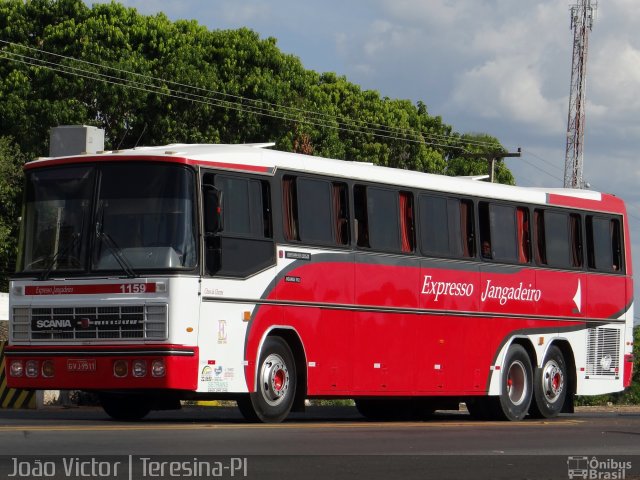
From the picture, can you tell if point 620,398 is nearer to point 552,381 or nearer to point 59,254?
point 552,381

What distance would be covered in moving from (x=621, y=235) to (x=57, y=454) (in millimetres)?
16602

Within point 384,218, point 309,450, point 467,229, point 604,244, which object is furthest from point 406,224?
point 309,450

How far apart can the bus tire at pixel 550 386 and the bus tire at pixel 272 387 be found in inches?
249

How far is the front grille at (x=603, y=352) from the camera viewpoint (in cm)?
2655

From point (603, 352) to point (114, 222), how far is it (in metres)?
11.1

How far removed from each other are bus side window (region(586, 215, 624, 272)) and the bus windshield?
33.4 ft

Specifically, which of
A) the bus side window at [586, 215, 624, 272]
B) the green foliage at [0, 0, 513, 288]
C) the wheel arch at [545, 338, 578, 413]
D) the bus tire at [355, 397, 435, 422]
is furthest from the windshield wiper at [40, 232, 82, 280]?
the green foliage at [0, 0, 513, 288]

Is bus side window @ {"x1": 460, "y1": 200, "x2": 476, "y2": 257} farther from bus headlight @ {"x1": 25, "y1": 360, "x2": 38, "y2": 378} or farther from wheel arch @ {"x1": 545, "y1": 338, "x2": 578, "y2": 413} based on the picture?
bus headlight @ {"x1": 25, "y1": 360, "x2": 38, "y2": 378}

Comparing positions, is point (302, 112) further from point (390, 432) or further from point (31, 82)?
point (390, 432)

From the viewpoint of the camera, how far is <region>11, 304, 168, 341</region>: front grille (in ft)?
60.6

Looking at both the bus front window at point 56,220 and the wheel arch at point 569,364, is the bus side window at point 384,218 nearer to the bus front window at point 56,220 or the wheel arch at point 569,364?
the bus front window at point 56,220

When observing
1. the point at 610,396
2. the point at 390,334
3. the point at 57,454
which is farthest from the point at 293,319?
the point at 610,396

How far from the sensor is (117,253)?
61.5 ft

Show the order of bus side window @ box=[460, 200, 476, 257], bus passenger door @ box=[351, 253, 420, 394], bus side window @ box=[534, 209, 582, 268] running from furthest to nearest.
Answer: bus side window @ box=[534, 209, 582, 268], bus side window @ box=[460, 200, 476, 257], bus passenger door @ box=[351, 253, 420, 394]
